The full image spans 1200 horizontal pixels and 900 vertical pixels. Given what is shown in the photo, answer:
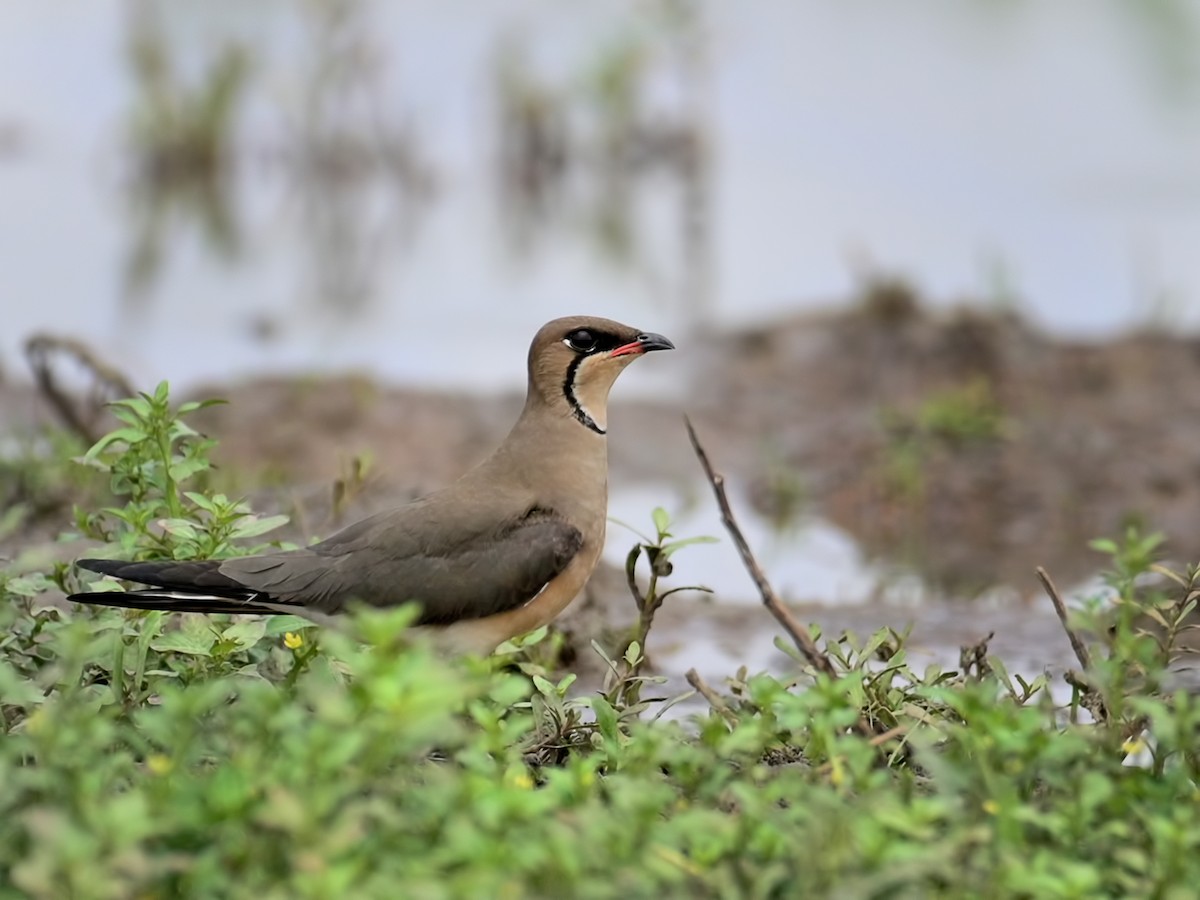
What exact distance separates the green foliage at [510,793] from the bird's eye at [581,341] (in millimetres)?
1090

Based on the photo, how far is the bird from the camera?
3.99 meters

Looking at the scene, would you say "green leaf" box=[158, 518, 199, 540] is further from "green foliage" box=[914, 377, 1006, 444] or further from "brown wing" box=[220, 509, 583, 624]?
"green foliage" box=[914, 377, 1006, 444]

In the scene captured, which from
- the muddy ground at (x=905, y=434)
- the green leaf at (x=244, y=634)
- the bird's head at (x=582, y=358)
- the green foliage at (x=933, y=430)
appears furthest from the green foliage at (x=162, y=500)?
the green foliage at (x=933, y=430)

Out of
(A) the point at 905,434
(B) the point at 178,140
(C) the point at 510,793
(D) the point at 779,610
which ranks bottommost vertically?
(A) the point at 905,434

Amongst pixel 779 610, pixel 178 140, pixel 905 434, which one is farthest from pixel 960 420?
pixel 178 140

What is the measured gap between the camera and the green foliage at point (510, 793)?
8.53ft

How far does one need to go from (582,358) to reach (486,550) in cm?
67

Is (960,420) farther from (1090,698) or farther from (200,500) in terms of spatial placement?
(200,500)

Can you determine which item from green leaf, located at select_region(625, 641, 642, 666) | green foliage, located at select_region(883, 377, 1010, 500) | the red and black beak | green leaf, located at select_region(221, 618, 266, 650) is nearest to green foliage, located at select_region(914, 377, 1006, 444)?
green foliage, located at select_region(883, 377, 1010, 500)

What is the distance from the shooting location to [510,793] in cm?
275

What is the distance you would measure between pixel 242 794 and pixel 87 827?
24 cm

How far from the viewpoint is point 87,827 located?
2.70 meters

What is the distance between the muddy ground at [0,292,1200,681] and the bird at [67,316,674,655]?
2.44 m

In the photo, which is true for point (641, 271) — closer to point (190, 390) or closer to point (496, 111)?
point (496, 111)
